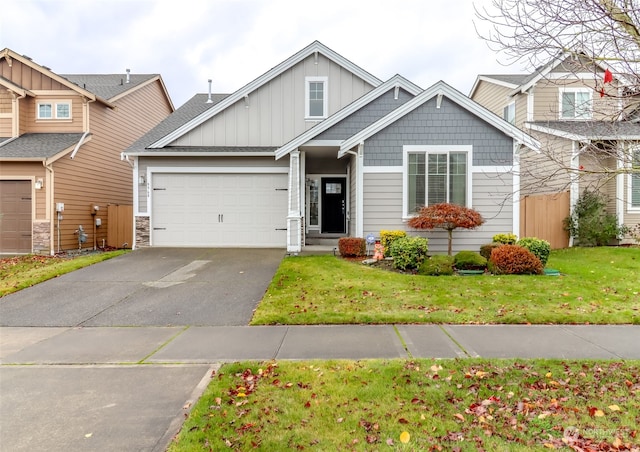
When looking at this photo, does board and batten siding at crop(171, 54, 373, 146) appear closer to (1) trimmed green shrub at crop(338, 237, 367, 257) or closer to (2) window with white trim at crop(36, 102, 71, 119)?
(1) trimmed green shrub at crop(338, 237, 367, 257)

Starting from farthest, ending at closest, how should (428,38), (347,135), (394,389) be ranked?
(347,135) → (428,38) → (394,389)

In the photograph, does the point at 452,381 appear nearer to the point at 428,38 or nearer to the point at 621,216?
the point at 428,38

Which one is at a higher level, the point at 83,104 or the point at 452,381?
the point at 83,104

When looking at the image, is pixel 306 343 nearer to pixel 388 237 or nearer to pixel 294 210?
pixel 388 237

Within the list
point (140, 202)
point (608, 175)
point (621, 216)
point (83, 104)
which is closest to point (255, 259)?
point (140, 202)

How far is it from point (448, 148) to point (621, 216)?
7488 mm

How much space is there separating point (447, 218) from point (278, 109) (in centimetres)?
760

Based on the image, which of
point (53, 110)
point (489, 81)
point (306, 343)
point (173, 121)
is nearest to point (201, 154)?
point (173, 121)

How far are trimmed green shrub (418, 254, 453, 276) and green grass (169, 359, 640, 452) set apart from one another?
15.9 feet

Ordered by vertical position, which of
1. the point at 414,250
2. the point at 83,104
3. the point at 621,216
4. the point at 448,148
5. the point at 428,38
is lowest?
the point at 414,250

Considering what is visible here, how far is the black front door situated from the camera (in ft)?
50.0

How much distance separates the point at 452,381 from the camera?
12.4ft

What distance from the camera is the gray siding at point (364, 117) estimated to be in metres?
12.0

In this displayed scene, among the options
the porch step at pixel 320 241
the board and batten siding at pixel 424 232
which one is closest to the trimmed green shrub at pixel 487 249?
the board and batten siding at pixel 424 232
